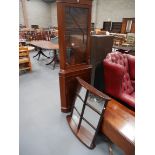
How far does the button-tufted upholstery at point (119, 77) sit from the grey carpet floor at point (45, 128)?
2.28 ft

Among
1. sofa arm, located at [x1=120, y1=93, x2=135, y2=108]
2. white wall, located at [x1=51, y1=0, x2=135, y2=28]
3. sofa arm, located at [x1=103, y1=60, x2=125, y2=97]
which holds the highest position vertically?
white wall, located at [x1=51, y1=0, x2=135, y2=28]

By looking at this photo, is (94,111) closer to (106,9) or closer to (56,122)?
(56,122)

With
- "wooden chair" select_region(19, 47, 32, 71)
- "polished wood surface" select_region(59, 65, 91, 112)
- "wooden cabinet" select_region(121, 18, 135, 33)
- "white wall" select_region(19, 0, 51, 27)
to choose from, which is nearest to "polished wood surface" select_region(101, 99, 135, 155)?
"polished wood surface" select_region(59, 65, 91, 112)

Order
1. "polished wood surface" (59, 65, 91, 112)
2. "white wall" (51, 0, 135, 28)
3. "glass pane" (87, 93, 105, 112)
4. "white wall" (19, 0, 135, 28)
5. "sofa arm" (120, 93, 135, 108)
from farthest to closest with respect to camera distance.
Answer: "white wall" (19, 0, 135, 28) → "white wall" (51, 0, 135, 28) → "polished wood surface" (59, 65, 91, 112) → "sofa arm" (120, 93, 135, 108) → "glass pane" (87, 93, 105, 112)

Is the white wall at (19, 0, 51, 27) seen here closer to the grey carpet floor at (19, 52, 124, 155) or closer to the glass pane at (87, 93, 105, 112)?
the grey carpet floor at (19, 52, 124, 155)

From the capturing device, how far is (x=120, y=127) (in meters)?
1.64

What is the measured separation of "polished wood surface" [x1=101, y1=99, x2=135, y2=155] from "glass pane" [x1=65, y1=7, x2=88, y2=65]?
933 millimetres

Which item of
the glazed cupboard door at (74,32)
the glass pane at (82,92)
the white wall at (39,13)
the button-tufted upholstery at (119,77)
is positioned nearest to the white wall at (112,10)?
the white wall at (39,13)

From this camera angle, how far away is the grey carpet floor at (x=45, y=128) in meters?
1.85

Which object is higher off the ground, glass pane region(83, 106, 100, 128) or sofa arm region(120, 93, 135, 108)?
sofa arm region(120, 93, 135, 108)

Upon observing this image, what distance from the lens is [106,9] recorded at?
9.23 m

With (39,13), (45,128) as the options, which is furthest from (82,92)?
(39,13)

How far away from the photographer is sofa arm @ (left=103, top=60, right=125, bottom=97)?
7.04 ft
